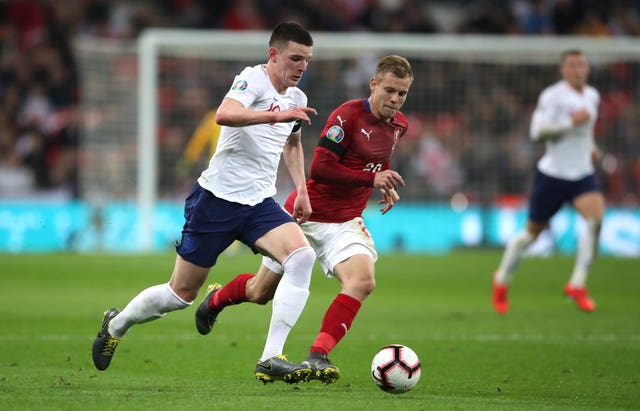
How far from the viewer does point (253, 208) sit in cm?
721

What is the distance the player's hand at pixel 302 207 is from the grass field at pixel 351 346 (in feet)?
3.69

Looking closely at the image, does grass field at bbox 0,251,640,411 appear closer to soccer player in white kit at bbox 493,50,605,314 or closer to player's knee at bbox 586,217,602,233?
soccer player in white kit at bbox 493,50,605,314

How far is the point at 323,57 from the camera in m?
21.5

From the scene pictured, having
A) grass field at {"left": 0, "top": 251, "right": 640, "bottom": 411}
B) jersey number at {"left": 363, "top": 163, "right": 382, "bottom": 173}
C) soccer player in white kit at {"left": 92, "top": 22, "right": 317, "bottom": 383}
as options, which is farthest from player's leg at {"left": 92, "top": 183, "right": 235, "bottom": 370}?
jersey number at {"left": 363, "top": 163, "right": 382, "bottom": 173}

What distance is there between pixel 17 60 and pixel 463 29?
34.3 ft

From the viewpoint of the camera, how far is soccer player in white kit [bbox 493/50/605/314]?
495 inches

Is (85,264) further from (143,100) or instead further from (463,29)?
(463,29)

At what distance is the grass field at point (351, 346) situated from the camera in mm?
6652

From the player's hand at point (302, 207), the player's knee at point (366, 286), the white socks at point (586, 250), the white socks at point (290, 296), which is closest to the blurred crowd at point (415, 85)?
the white socks at point (586, 250)

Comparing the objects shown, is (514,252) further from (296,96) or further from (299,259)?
(299,259)

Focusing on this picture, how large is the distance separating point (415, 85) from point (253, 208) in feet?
47.6

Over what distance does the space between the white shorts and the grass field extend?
81cm

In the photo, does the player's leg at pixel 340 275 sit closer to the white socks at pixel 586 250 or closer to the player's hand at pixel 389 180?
the player's hand at pixel 389 180

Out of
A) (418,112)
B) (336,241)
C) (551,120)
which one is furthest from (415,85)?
(336,241)
